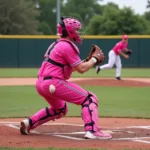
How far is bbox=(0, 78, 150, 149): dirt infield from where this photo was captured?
24.2 ft

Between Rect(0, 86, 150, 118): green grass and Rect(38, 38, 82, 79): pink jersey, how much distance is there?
3220 millimetres

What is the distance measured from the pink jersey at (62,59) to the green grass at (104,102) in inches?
127

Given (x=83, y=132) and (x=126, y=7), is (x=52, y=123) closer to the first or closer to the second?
(x=83, y=132)

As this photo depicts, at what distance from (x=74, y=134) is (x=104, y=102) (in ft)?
18.0

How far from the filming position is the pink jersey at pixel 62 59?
26.2ft

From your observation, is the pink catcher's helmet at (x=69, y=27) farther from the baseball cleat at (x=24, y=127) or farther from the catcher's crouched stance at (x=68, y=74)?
the baseball cleat at (x=24, y=127)

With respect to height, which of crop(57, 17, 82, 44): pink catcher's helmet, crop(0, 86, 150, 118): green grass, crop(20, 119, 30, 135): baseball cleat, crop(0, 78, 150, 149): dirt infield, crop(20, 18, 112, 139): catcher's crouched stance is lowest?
crop(0, 86, 150, 118): green grass

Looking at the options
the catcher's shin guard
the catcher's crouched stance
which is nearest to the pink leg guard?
the catcher's crouched stance

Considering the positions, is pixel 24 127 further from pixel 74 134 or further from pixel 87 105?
pixel 87 105

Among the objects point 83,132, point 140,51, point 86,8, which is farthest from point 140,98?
point 86,8

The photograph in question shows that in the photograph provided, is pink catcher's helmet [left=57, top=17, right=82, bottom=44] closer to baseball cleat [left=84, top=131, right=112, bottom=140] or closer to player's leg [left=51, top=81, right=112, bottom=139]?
player's leg [left=51, top=81, right=112, bottom=139]

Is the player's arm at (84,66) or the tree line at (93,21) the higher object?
the tree line at (93,21)

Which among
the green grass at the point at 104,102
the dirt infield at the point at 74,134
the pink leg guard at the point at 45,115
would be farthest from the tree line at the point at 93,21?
the pink leg guard at the point at 45,115

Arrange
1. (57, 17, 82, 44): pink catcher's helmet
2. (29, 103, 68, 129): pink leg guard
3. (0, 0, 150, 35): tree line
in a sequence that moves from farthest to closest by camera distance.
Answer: (0, 0, 150, 35): tree line < (29, 103, 68, 129): pink leg guard < (57, 17, 82, 44): pink catcher's helmet
